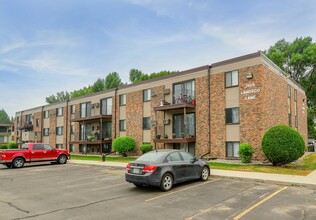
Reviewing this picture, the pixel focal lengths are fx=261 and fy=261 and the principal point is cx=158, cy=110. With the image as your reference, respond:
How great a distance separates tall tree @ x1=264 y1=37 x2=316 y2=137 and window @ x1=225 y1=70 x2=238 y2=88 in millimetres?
24182

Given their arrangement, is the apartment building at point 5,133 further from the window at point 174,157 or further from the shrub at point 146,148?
the window at point 174,157

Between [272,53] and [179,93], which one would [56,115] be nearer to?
[179,93]

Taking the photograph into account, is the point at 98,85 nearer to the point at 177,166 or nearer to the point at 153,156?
the point at 153,156

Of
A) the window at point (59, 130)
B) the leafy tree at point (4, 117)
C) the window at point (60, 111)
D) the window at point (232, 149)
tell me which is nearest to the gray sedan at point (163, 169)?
the window at point (232, 149)

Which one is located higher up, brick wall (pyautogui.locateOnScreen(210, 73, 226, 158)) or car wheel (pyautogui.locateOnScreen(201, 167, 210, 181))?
brick wall (pyautogui.locateOnScreen(210, 73, 226, 158))

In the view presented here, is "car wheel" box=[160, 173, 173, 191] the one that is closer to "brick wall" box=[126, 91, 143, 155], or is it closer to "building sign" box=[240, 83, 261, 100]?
"building sign" box=[240, 83, 261, 100]

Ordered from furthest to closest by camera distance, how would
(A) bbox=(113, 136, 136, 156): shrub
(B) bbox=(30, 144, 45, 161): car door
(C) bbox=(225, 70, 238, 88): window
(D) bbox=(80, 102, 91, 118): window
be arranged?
(D) bbox=(80, 102, 91, 118): window, (A) bbox=(113, 136, 136, 156): shrub, (B) bbox=(30, 144, 45, 161): car door, (C) bbox=(225, 70, 238, 88): window

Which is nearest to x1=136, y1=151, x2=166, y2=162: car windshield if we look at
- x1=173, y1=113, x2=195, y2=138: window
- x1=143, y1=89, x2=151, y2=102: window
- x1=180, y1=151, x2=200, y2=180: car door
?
x1=180, y1=151, x2=200, y2=180: car door

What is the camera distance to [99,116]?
1161 inches

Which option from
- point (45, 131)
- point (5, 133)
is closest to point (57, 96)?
point (5, 133)

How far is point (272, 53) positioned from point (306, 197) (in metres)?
37.3

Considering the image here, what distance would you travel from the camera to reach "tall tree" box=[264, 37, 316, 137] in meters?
38.7

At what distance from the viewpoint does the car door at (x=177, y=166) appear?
9675 mm

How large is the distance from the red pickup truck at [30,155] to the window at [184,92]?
10.5 metres
